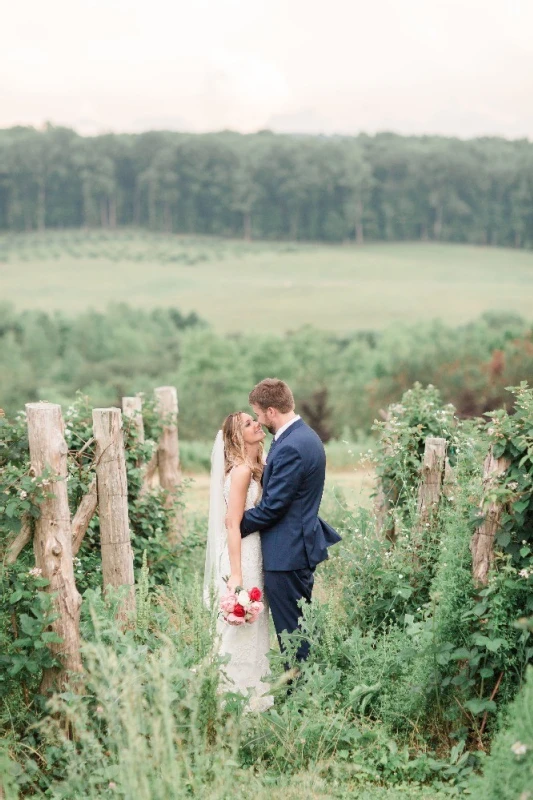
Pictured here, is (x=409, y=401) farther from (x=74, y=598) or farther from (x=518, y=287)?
(x=518, y=287)

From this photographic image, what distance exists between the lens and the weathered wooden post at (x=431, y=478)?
249 inches

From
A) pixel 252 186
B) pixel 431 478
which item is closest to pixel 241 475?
pixel 431 478

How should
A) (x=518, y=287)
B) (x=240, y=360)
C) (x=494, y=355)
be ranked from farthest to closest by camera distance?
(x=518, y=287), (x=240, y=360), (x=494, y=355)

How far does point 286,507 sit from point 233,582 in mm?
597

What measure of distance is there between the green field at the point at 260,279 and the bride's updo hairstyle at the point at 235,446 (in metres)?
71.6

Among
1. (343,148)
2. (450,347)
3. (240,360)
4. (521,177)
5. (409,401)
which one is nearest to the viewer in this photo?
(409,401)

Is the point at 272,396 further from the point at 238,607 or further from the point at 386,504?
the point at 386,504

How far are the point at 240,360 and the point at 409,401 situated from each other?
187ft

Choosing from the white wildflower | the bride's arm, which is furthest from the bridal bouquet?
the white wildflower

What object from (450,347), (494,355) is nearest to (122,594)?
(494,355)

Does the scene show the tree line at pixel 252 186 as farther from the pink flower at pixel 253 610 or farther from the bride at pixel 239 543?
the pink flower at pixel 253 610

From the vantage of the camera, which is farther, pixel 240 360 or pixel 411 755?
pixel 240 360

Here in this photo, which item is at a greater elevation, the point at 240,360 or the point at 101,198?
the point at 101,198

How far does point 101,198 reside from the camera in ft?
261
